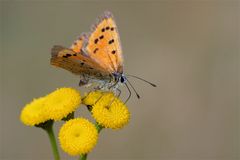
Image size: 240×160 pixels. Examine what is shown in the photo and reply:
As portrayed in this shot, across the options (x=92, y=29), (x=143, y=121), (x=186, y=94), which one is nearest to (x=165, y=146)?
(x=143, y=121)

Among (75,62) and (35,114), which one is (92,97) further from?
(35,114)

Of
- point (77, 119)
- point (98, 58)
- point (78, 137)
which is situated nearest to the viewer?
point (78, 137)

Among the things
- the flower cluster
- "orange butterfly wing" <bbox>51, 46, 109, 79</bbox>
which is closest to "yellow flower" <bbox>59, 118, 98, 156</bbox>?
the flower cluster

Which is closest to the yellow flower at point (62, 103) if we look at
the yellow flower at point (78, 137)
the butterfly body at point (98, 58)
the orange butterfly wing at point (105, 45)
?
the yellow flower at point (78, 137)

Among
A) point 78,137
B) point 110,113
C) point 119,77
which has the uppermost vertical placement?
point 119,77

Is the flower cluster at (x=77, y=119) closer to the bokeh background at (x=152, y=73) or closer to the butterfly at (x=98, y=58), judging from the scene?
the butterfly at (x=98, y=58)

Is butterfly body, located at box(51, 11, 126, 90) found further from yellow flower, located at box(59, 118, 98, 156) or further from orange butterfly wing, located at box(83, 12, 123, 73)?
yellow flower, located at box(59, 118, 98, 156)

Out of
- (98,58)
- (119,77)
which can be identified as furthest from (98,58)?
(119,77)

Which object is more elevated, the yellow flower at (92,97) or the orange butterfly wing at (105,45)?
the orange butterfly wing at (105,45)
